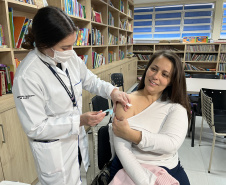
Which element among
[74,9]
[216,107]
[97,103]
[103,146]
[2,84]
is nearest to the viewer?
[103,146]

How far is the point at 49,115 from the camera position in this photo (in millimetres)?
997

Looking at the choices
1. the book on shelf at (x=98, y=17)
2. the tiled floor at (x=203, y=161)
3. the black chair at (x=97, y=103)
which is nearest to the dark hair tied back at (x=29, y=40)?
the black chair at (x=97, y=103)

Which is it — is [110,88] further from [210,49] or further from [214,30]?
[214,30]

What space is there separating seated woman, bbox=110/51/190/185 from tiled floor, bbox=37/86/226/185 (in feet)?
3.27

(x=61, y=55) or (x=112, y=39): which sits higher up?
(x=112, y=39)

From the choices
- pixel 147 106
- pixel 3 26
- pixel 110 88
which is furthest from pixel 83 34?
pixel 147 106

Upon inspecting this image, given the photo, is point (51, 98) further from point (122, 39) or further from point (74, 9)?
point (122, 39)

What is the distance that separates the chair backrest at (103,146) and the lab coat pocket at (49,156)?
27 cm

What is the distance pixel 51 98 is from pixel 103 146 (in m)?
0.50

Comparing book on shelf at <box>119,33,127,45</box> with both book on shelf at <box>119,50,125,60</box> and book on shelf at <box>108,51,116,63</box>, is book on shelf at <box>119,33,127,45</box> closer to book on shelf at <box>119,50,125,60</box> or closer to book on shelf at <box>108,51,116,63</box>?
book on shelf at <box>119,50,125,60</box>

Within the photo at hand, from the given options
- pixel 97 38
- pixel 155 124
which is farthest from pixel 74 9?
pixel 155 124

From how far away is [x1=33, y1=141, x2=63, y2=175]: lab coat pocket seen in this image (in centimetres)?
96

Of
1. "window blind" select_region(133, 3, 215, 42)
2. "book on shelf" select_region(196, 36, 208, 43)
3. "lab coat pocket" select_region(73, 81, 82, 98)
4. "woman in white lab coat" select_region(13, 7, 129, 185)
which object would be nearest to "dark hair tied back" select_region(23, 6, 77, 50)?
"woman in white lab coat" select_region(13, 7, 129, 185)

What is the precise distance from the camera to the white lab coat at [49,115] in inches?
Answer: 33.5
